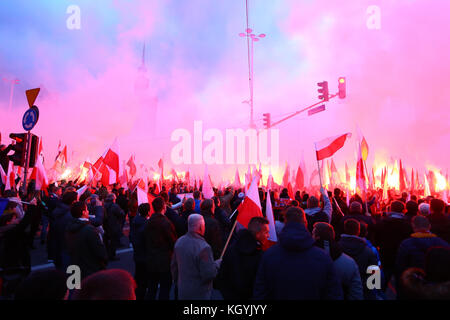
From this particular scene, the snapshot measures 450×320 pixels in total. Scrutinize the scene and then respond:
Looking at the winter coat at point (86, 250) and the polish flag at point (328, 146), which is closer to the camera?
the winter coat at point (86, 250)

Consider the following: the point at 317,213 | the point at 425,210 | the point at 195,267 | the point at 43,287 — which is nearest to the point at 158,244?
the point at 195,267

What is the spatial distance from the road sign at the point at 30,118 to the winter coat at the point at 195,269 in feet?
19.5

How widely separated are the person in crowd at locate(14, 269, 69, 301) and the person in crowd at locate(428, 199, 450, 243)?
220 inches

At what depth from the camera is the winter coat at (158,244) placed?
471 cm

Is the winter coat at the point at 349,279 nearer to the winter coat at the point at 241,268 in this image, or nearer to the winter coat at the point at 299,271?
the winter coat at the point at 299,271

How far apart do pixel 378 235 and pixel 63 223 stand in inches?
235

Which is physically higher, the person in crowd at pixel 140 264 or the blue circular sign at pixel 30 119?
the blue circular sign at pixel 30 119

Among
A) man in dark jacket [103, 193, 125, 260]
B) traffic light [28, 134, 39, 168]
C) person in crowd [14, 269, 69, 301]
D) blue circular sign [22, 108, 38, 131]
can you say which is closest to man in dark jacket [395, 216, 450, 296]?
person in crowd [14, 269, 69, 301]

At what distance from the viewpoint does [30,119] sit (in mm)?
7770

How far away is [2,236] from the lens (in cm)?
469

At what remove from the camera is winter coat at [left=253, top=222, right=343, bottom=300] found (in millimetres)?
2588

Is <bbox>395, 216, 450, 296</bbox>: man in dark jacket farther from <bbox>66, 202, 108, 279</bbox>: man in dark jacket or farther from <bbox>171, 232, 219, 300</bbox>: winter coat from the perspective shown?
<bbox>66, 202, 108, 279</bbox>: man in dark jacket

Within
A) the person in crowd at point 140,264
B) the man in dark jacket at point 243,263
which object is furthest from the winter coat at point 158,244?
the man in dark jacket at point 243,263

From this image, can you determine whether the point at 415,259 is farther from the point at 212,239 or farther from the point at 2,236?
the point at 2,236
